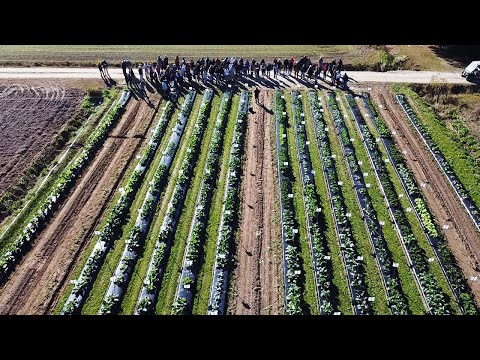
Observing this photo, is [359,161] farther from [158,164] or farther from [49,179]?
[49,179]

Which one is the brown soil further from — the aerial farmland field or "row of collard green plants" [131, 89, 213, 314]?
"row of collard green plants" [131, 89, 213, 314]

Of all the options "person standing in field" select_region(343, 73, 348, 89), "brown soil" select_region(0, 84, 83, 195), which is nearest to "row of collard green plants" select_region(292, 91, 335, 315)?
"person standing in field" select_region(343, 73, 348, 89)

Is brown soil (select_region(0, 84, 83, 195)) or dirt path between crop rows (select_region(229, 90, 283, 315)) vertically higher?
brown soil (select_region(0, 84, 83, 195))

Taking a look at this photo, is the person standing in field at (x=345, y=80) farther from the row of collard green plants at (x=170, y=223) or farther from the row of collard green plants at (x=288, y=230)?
the row of collard green plants at (x=170, y=223)

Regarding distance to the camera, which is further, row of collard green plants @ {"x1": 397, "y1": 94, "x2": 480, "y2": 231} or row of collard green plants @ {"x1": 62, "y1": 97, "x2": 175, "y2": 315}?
row of collard green plants @ {"x1": 397, "y1": 94, "x2": 480, "y2": 231}
